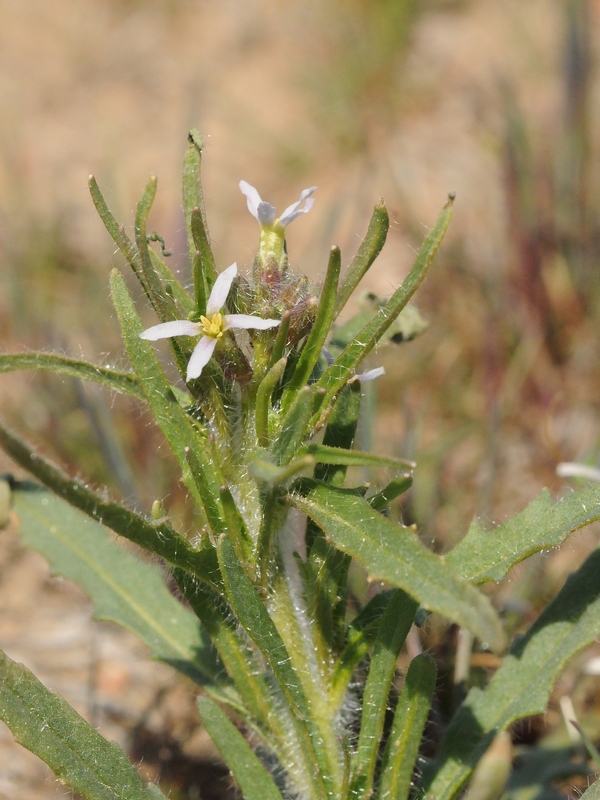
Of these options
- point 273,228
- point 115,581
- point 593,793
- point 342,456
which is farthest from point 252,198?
point 593,793

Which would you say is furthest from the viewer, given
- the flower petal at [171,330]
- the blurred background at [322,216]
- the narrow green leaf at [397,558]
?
the blurred background at [322,216]

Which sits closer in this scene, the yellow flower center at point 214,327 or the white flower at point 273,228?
the yellow flower center at point 214,327

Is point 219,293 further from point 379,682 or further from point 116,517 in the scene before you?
point 379,682

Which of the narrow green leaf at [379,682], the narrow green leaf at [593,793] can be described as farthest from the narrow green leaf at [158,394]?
the narrow green leaf at [593,793]

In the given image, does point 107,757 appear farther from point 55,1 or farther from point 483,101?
point 55,1

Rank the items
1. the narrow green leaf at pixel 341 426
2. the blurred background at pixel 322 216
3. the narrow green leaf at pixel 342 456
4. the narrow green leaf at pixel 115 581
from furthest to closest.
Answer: the blurred background at pixel 322 216
the narrow green leaf at pixel 115 581
the narrow green leaf at pixel 341 426
the narrow green leaf at pixel 342 456

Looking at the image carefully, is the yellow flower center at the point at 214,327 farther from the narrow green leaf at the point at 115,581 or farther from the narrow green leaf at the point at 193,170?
the narrow green leaf at the point at 115,581
